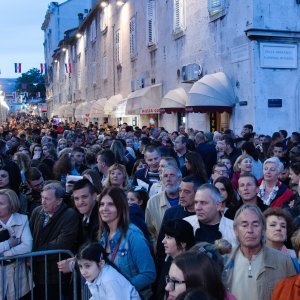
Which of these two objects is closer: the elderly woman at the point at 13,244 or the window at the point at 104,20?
the elderly woman at the point at 13,244

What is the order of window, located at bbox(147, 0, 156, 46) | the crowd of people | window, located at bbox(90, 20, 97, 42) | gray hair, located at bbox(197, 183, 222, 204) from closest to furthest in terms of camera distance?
the crowd of people < gray hair, located at bbox(197, 183, 222, 204) < window, located at bbox(147, 0, 156, 46) < window, located at bbox(90, 20, 97, 42)

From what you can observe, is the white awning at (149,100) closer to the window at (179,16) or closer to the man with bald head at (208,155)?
the window at (179,16)

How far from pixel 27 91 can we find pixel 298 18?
106m

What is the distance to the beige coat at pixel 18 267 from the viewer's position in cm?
513

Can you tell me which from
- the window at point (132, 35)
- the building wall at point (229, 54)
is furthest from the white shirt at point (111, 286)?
the window at point (132, 35)

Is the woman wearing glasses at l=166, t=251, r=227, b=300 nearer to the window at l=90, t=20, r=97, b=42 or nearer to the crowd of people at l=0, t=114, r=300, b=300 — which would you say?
the crowd of people at l=0, t=114, r=300, b=300

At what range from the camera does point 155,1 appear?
27.6 m

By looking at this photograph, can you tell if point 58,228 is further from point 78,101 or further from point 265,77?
point 78,101

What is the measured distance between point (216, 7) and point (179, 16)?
476cm

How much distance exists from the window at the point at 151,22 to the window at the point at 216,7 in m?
8.52

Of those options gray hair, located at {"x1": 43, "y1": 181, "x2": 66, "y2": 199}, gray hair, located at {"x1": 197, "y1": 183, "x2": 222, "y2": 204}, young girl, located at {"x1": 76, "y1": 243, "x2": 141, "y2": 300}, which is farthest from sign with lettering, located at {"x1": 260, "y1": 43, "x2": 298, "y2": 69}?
young girl, located at {"x1": 76, "y1": 243, "x2": 141, "y2": 300}

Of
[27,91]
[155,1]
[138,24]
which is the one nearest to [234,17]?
[155,1]

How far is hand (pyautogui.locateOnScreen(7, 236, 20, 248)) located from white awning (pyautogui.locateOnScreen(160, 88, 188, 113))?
1764 cm

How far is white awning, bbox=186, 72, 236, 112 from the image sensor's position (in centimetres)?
1816
